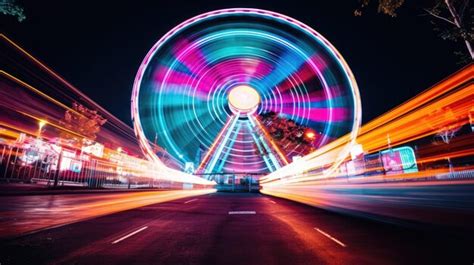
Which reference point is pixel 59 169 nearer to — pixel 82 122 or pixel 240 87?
pixel 240 87

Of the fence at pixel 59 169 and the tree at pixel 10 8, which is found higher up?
the tree at pixel 10 8

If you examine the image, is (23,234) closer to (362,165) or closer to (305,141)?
(362,165)

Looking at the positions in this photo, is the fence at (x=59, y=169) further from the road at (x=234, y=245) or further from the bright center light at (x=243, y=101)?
the bright center light at (x=243, y=101)

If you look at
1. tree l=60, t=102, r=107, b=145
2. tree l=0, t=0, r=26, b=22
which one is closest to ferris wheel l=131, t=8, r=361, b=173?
tree l=0, t=0, r=26, b=22

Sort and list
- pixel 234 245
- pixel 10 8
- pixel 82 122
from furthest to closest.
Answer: pixel 82 122 → pixel 10 8 → pixel 234 245

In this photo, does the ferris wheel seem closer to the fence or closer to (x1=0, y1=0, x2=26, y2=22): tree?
the fence

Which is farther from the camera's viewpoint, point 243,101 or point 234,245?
point 243,101

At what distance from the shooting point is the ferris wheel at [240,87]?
22031mm

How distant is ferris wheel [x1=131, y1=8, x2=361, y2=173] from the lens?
22.0m

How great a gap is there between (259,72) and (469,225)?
23.8 meters

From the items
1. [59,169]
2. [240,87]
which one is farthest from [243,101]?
[59,169]

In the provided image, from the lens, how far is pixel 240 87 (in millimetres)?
30484

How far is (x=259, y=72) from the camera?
27.9 metres

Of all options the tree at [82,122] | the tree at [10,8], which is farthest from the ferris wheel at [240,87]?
the tree at [82,122]
